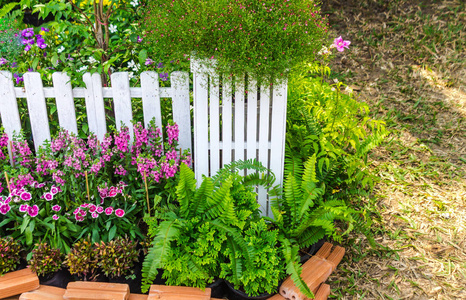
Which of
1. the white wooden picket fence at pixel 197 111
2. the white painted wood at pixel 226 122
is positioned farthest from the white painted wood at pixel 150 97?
the white painted wood at pixel 226 122

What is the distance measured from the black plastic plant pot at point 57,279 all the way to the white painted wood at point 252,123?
4.71 feet

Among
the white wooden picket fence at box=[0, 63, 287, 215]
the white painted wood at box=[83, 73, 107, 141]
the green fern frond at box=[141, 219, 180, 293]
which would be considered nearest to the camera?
the green fern frond at box=[141, 219, 180, 293]

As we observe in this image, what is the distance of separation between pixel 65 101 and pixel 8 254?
44.8 inches

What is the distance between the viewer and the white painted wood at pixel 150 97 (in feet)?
9.55

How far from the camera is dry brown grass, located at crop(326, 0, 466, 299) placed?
2828 millimetres

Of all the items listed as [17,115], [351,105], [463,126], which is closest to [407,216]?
[351,105]

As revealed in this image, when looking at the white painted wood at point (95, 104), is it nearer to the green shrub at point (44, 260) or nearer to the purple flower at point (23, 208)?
the purple flower at point (23, 208)

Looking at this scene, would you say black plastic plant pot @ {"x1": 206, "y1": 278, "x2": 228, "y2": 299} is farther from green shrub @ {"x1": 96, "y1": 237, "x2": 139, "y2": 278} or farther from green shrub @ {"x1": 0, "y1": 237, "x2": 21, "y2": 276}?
green shrub @ {"x1": 0, "y1": 237, "x2": 21, "y2": 276}

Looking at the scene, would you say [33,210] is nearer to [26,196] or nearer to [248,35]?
[26,196]

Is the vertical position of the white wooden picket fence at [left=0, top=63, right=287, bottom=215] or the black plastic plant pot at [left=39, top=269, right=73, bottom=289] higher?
the white wooden picket fence at [left=0, top=63, right=287, bottom=215]

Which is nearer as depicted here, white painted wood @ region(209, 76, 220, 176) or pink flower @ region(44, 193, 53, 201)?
pink flower @ region(44, 193, 53, 201)

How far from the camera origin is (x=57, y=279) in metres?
2.56

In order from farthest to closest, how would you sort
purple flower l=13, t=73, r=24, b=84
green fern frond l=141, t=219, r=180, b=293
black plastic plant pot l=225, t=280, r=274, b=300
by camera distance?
purple flower l=13, t=73, r=24, b=84
black plastic plant pot l=225, t=280, r=274, b=300
green fern frond l=141, t=219, r=180, b=293

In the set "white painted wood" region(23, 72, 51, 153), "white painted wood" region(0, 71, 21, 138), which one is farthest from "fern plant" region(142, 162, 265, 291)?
"white painted wood" region(0, 71, 21, 138)
